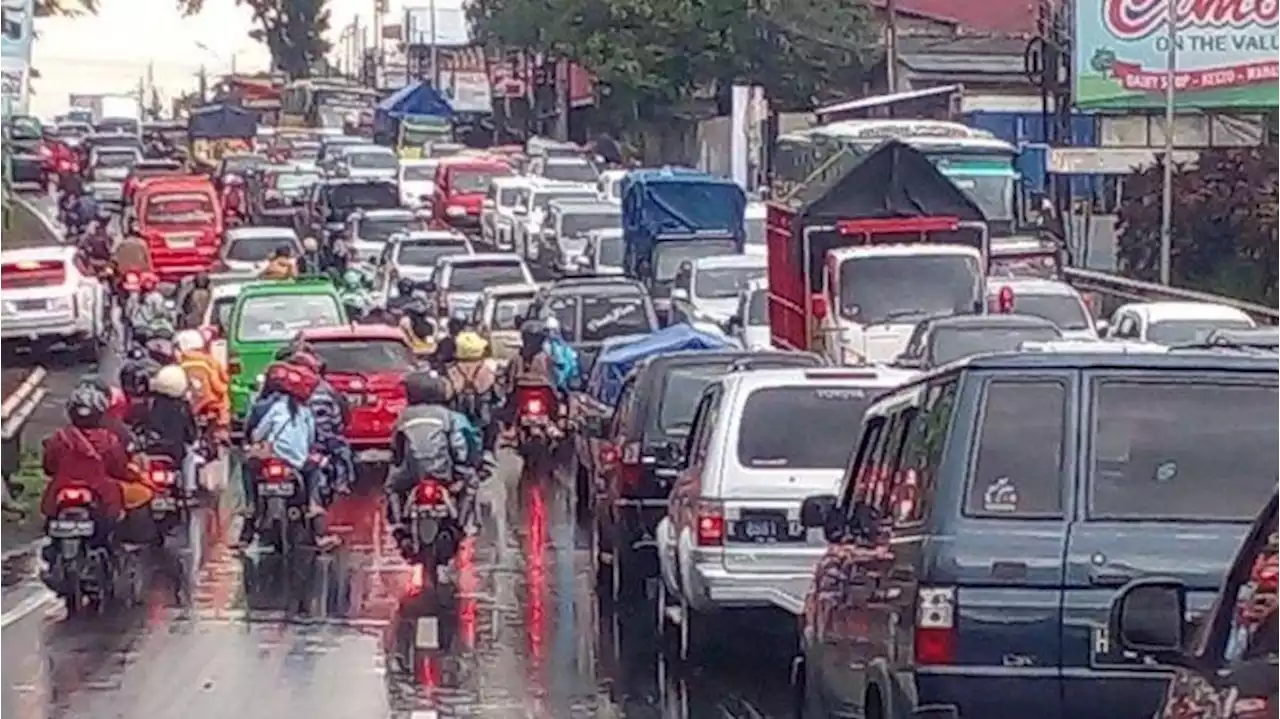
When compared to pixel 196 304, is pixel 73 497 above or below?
above

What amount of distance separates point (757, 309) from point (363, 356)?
9.37 metres

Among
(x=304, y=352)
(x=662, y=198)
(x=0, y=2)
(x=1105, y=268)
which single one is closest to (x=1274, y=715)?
(x=304, y=352)

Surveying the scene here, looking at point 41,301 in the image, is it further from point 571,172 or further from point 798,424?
point 571,172

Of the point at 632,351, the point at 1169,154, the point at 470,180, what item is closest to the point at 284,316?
the point at 632,351

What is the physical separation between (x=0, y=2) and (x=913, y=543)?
28.4 m

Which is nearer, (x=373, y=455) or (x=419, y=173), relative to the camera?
(x=373, y=455)

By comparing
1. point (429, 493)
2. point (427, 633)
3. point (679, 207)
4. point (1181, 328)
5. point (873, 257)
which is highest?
point (873, 257)

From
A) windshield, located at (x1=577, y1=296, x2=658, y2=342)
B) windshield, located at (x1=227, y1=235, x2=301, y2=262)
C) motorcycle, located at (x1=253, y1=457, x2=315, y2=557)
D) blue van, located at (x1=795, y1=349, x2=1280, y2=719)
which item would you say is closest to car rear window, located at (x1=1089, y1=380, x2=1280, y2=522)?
blue van, located at (x1=795, y1=349, x2=1280, y2=719)

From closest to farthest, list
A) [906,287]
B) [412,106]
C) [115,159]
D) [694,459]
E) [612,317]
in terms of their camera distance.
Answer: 1. [694,459]
2. [906,287]
3. [612,317]
4. [115,159]
5. [412,106]

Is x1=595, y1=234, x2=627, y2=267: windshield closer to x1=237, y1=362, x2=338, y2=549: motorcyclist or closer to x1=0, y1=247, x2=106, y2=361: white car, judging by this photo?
x1=0, y1=247, x2=106, y2=361: white car

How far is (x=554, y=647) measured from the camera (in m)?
19.2

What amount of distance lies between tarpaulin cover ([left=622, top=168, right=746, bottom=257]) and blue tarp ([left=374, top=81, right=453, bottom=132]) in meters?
44.9

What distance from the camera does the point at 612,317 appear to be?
36438 mm

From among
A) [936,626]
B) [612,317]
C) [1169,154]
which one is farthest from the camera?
[1169,154]
